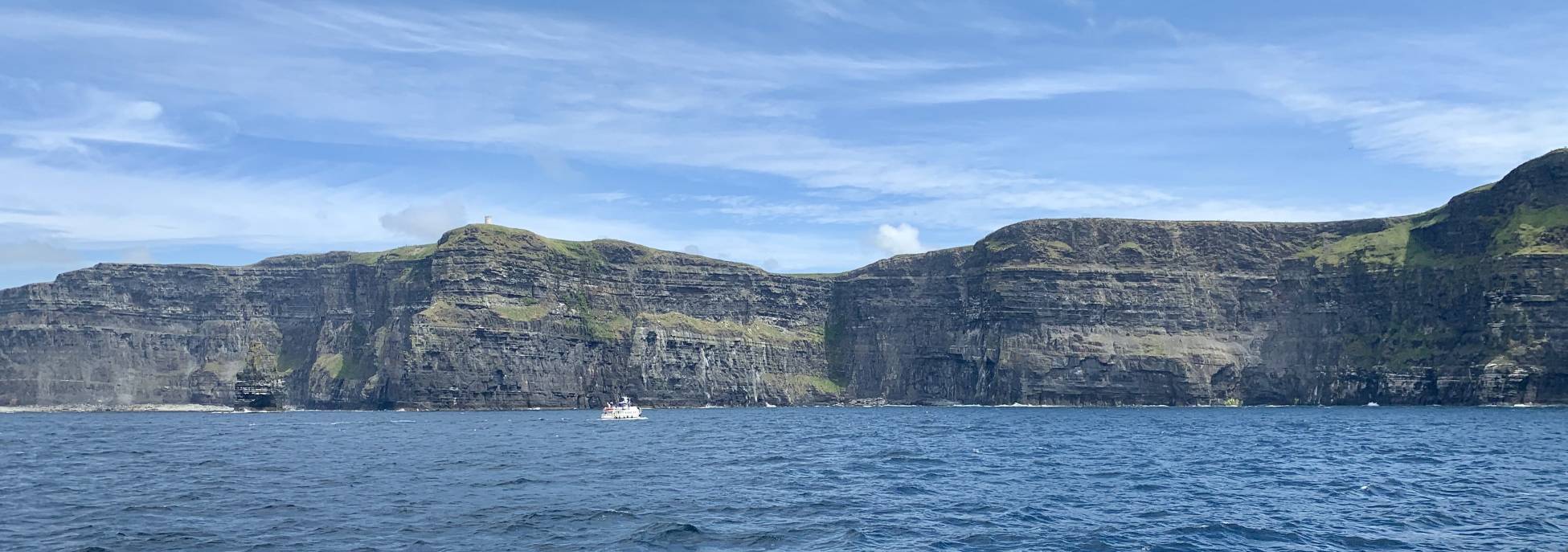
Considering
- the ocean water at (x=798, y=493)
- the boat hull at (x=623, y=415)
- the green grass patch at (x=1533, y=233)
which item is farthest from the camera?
the green grass patch at (x=1533, y=233)

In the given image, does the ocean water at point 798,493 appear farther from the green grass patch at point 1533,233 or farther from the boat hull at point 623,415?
the green grass patch at point 1533,233

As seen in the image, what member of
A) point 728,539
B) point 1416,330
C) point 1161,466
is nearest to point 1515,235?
point 1416,330

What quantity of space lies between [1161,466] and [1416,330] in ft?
510

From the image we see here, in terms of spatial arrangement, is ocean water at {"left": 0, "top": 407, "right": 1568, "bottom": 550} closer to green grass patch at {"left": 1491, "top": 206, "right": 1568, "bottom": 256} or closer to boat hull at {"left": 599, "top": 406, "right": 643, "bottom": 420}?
boat hull at {"left": 599, "top": 406, "right": 643, "bottom": 420}

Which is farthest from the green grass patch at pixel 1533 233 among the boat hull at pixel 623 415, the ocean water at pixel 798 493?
the boat hull at pixel 623 415

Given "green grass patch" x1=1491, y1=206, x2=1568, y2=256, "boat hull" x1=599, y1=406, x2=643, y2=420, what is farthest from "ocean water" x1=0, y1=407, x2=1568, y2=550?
"green grass patch" x1=1491, y1=206, x2=1568, y2=256

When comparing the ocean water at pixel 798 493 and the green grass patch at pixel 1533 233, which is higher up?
the green grass patch at pixel 1533 233

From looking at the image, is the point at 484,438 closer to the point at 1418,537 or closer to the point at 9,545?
the point at 9,545

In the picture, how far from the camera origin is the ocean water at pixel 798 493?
3888 centimetres

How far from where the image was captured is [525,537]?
127 ft

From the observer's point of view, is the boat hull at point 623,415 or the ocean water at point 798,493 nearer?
the ocean water at point 798,493

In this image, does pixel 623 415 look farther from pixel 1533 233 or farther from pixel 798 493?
pixel 1533 233

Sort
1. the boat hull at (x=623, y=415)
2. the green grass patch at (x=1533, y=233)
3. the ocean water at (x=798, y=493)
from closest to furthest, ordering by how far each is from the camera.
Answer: the ocean water at (x=798, y=493) < the boat hull at (x=623, y=415) < the green grass patch at (x=1533, y=233)

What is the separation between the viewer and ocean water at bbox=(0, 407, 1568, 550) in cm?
3888
